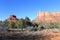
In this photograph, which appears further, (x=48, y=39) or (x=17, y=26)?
(x=17, y=26)

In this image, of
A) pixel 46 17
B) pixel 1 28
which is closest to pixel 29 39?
pixel 1 28

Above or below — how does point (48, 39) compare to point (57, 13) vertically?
below

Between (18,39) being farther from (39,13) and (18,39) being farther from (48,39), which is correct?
(39,13)

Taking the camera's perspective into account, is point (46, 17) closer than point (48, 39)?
No

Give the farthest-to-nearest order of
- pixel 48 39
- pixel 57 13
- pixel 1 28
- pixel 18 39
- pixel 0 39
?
pixel 57 13
pixel 1 28
pixel 48 39
pixel 18 39
pixel 0 39

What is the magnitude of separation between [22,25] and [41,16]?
68.0 meters

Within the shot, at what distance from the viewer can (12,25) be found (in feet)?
191

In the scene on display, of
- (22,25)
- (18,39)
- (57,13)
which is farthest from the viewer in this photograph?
(57,13)

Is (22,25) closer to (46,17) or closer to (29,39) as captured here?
(29,39)

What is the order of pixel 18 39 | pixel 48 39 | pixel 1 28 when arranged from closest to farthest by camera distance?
pixel 18 39 → pixel 48 39 → pixel 1 28

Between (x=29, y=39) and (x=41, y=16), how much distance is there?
102m

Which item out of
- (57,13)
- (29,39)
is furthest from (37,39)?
(57,13)

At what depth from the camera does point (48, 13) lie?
125188mm

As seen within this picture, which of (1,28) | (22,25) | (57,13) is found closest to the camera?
(1,28)
